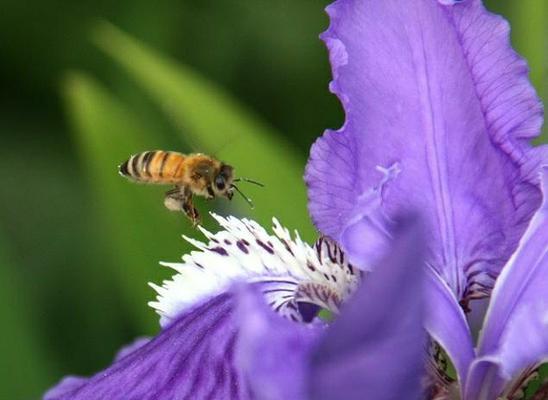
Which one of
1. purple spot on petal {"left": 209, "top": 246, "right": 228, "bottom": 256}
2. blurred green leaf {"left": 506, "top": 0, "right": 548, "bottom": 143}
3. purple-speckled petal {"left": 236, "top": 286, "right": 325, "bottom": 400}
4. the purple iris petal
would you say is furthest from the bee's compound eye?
purple-speckled petal {"left": 236, "top": 286, "right": 325, "bottom": 400}

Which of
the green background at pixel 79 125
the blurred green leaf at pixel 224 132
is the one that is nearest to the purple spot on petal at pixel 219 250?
the blurred green leaf at pixel 224 132

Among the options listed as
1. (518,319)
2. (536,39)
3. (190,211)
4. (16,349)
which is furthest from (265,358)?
(16,349)

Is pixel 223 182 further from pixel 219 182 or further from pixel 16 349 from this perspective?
pixel 16 349

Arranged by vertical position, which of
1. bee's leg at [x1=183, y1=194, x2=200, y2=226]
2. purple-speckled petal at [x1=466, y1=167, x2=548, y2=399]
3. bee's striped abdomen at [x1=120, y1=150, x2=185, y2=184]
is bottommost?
purple-speckled petal at [x1=466, y1=167, x2=548, y2=399]

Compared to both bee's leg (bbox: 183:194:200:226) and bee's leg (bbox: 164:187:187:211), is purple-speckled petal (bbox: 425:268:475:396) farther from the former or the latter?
bee's leg (bbox: 164:187:187:211)

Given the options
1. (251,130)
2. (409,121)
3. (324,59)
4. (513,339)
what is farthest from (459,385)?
(324,59)

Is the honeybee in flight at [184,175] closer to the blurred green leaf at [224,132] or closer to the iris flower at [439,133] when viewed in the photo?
the blurred green leaf at [224,132]

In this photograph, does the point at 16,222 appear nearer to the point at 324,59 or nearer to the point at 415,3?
the point at 324,59
